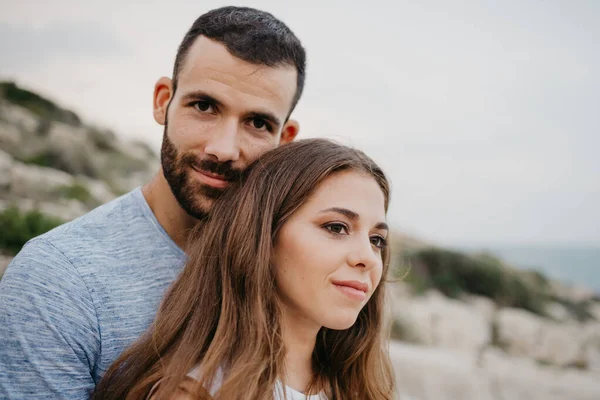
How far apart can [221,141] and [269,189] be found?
365mm

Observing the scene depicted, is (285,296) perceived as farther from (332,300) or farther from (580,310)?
(580,310)

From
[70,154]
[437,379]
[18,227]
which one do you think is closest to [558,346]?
[437,379]

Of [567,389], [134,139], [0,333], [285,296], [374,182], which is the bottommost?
[134,139]

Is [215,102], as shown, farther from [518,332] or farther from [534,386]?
[518,332]

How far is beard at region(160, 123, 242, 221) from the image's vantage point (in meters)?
2.59

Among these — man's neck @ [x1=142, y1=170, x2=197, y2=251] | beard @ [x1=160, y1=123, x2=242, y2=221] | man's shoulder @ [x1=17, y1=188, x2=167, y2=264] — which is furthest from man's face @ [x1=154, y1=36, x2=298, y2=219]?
man's shoulder @ [x1=17, y1=188, x2=167, y2=264]

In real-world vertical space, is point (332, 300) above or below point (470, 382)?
above

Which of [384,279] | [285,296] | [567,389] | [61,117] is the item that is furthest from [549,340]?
[61,117]

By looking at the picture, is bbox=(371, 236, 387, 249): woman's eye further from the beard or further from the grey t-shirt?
the grey t-shirt

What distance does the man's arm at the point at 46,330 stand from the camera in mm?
2049

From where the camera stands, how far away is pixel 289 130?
3.12m

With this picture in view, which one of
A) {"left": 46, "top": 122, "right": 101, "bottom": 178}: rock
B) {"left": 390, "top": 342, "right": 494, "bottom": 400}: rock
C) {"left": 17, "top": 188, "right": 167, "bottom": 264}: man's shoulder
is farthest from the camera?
{"left": 46, "top": 122, "right": 101, "bottom": 178}: rock

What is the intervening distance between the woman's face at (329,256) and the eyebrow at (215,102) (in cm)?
54

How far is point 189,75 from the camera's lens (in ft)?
8.90
